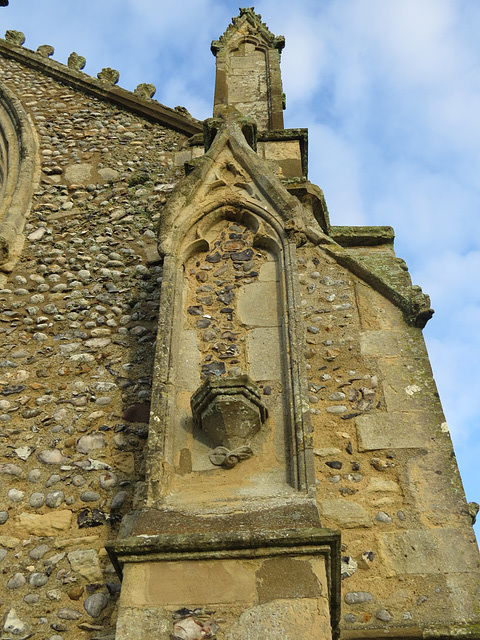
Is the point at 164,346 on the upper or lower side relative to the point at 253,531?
upper

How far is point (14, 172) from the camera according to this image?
23.5 ft

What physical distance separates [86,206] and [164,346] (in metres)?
3.17

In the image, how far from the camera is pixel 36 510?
4094 millimetres

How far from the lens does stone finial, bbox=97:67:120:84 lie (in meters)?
8.67

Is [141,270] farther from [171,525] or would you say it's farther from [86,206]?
[171,525]

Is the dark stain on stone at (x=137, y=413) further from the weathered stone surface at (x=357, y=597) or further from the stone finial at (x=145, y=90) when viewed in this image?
the stone finial at (x=145, y=90)

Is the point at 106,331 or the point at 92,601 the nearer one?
the point at 92,601

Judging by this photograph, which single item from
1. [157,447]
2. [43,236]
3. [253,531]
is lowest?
[253,531]

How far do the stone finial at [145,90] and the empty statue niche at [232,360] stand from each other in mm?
4059

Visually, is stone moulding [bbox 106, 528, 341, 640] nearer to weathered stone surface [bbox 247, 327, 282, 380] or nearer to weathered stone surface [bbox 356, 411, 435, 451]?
weathered stone surface [bbox 247, 327, 282, 380]

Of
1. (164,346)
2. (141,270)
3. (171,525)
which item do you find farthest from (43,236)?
(171,525)

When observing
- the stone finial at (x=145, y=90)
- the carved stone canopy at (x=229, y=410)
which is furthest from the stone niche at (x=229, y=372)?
the stone finial at (x=145, y=90)

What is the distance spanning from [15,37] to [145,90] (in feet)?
8.27

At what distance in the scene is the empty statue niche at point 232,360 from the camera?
→ 11.5 feet
